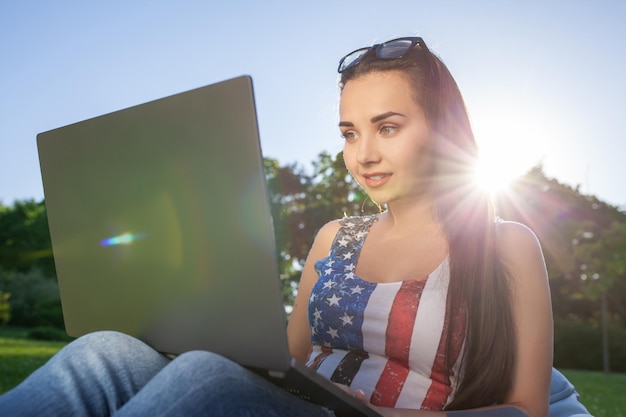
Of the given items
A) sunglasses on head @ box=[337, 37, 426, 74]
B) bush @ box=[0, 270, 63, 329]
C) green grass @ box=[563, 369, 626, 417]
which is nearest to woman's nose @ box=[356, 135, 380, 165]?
sunglasses on head @ box=[337, 37, 426, 74]

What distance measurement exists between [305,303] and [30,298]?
25675 mm

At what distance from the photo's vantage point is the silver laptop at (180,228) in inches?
45.3

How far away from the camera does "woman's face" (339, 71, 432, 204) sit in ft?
6.29

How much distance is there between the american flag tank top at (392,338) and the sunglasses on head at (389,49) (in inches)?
28.3

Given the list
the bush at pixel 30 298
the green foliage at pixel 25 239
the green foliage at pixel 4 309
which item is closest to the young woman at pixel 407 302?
the bush at pixel 30 298

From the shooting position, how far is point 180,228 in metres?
1.27

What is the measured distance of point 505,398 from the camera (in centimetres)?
171

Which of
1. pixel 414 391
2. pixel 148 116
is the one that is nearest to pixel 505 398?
pixel 414 391

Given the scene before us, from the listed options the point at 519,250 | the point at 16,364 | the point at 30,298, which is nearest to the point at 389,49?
the point at 519,250

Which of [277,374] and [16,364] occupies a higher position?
[277,374]

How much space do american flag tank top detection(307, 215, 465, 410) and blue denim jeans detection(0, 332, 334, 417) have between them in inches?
17.1

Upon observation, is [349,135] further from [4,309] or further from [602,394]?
[4,309]

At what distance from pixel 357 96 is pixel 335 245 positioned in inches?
23.0

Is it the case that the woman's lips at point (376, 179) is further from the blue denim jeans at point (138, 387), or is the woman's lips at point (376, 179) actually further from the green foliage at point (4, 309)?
the green foliage at point (4, 309)
